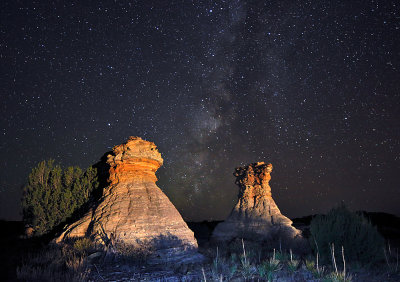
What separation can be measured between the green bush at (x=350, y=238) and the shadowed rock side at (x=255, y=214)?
26.5ft

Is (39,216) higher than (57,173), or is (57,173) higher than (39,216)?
(57,173)

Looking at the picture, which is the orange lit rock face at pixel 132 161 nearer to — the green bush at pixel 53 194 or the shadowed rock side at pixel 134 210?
the shadowed rock side at pixel 134 210

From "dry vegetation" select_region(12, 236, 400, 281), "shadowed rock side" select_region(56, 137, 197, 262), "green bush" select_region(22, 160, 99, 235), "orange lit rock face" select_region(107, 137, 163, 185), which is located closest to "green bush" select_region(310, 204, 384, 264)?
"dry vegetation" select_region(12, 236, 400, 281)

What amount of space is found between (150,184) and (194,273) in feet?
23.7

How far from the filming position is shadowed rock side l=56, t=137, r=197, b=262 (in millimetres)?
13312

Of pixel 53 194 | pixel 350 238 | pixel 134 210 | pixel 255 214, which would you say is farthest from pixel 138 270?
pixel 255 214

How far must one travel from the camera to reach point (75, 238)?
13148 millimetres

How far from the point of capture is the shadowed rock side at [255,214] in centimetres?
2423

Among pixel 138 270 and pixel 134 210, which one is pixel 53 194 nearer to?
pixel 134 210

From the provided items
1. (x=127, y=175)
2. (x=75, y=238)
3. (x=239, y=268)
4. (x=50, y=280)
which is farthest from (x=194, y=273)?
(x=127, y=175)

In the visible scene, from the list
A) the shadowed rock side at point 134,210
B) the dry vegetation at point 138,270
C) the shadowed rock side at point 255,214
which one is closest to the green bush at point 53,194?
the shadowed rock side at point 134,210

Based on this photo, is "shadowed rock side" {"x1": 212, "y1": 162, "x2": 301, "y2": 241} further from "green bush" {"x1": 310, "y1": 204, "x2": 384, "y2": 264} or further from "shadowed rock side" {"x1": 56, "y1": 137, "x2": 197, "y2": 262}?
"shadowed rock side" {"x1": 56, "y1": 137, "x2": 197, "y2": 262}

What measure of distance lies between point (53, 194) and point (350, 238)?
57.6ft

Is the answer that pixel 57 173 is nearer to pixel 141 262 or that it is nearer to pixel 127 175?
pixel 127 175
